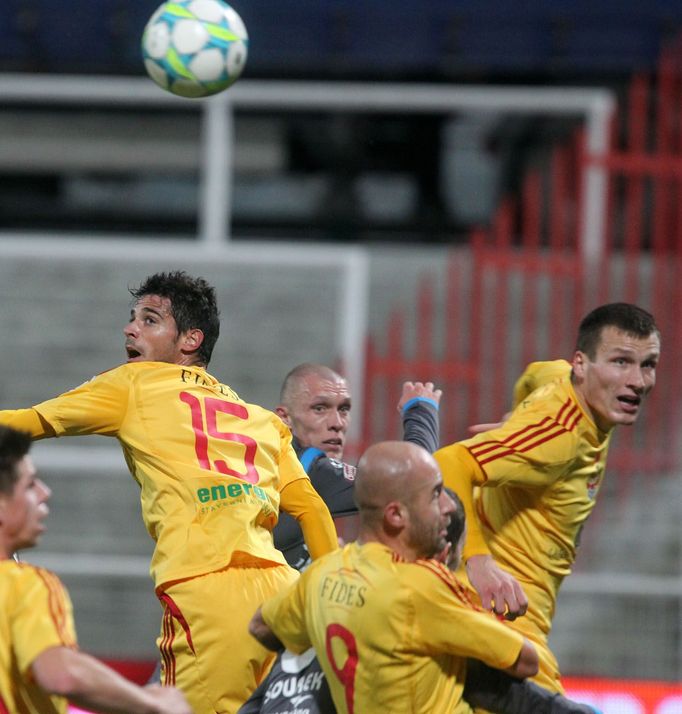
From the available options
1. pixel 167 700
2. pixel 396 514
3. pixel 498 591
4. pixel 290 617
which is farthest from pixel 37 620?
pixel 498 591

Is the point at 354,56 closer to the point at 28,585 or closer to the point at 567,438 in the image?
the point at 567,438

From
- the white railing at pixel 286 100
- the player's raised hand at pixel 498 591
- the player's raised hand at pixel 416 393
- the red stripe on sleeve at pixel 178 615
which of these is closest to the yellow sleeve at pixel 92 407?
the red stripe on sleeve at pixel 178 615

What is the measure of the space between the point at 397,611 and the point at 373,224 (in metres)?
10.7

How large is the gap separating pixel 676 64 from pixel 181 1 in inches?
253

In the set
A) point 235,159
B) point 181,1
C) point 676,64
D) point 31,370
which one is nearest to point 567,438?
point 181,1

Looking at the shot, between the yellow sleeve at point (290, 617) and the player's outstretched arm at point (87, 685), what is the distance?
0.72 m

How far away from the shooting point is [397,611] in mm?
3846

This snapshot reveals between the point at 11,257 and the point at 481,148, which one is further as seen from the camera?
the point at 481,148

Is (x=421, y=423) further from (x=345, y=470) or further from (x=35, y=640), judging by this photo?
(x=35, y=640)

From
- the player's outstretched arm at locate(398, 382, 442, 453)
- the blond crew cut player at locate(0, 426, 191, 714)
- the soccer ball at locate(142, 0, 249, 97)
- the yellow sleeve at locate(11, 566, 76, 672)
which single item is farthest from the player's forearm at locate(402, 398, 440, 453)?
the soccer ball at locate(142, 0, 249, 97)

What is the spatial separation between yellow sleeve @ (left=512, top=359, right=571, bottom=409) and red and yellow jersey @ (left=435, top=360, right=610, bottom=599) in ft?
0.83

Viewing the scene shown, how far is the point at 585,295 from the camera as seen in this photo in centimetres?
1030

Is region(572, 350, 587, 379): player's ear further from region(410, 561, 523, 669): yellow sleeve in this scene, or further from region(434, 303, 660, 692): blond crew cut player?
region(410, 561, 523, 669): yellow sleeve

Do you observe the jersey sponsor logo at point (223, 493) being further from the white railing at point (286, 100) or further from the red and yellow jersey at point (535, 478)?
Answer: the white railing at point (286, 100)
